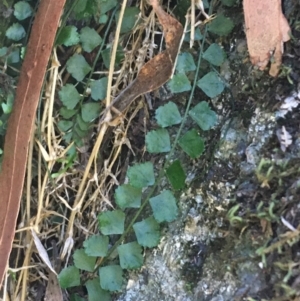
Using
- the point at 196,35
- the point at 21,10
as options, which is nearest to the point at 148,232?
the point at 196,35

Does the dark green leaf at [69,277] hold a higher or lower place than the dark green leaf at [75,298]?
higher

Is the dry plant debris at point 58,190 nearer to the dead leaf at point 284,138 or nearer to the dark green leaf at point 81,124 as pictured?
the dark green leaf at point 81,124

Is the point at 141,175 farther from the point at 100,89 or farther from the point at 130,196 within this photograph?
the point at 100,89

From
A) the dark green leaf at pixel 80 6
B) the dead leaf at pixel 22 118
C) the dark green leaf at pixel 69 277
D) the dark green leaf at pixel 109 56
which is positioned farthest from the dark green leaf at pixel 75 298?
the dark green leaf at pixel 80 6

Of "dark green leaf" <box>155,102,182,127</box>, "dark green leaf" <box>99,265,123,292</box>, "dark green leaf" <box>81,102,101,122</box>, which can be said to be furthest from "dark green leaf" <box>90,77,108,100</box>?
"dark green leaf" <box>99,265,123,292</box>

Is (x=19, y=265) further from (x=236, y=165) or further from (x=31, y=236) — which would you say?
(x=236, y=165)

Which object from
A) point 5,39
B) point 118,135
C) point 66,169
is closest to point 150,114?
point 118,135
